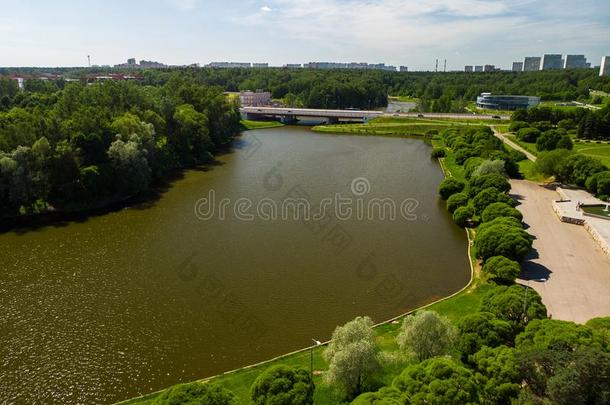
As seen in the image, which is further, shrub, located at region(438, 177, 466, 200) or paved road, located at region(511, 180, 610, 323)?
shrub, located at region(438, 177, 466, 200)

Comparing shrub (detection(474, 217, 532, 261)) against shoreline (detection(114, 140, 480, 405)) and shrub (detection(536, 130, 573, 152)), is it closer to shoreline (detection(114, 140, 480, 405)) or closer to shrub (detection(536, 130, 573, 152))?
shoreline (detection(114, 140, 480, 405))

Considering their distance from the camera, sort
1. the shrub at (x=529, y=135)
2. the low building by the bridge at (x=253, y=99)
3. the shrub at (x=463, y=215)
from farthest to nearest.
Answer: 1. the low building by the bridge at (x=253, y=99)
2. the shrub at (x=529, y=135)
3. the shrub at (x=463, y=215)

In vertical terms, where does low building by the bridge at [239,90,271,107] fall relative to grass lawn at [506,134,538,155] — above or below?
above

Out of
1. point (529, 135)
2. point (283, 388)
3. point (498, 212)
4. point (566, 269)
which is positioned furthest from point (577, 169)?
point (283, 388)

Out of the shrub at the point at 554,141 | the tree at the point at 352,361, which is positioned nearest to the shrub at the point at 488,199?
the tree at the point at 352,361

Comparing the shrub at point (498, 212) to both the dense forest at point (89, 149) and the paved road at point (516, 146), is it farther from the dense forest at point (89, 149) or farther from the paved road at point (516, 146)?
the dense forest at point (89, 149)

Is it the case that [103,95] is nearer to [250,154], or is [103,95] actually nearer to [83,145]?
[83,145]

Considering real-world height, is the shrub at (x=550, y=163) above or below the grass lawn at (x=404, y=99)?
below

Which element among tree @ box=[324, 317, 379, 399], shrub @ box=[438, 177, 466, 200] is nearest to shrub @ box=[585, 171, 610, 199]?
shrub @ box=[438, 177, 466, 200]

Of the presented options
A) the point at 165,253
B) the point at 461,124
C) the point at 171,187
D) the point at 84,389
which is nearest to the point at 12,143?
the point at 171,187
